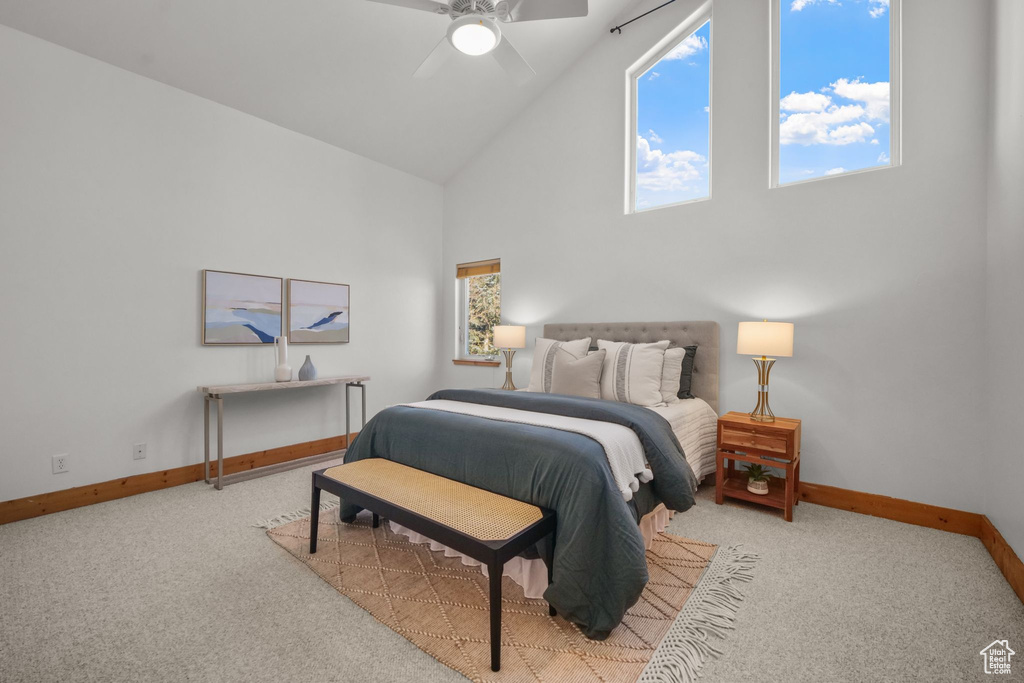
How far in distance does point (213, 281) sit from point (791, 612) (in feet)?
13.5

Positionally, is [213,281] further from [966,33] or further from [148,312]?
[966,33]

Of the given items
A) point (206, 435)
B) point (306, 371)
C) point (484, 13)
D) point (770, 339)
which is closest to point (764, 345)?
point (770, 339)

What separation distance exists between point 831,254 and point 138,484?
16.2 ft

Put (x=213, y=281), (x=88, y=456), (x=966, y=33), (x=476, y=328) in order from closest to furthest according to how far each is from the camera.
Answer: (x=966, y=33) → (x=88, y=456) → (x=213, y=281) → (x=476, y=328)

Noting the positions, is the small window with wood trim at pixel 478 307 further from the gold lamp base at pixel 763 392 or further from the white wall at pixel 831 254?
the gold lamp base at pixel 763 392

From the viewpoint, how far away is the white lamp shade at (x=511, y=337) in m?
4.38

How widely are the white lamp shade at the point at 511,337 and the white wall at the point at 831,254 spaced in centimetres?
42

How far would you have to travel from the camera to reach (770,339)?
2.85 meters

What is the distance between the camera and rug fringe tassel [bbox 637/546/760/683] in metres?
1.52

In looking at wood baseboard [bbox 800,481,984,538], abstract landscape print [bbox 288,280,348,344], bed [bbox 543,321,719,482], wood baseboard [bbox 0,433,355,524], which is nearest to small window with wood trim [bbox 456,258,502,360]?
bed [bbox 543,321,719,482]

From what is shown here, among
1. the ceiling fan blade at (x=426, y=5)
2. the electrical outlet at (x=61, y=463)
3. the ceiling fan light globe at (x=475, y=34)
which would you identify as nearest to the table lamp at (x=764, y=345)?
the ceiling fan light globe at (x=475, y=34)

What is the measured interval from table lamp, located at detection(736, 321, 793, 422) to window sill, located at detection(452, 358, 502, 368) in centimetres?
255

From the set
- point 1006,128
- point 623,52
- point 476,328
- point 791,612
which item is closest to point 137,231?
point 476,328

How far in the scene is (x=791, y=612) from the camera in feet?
6.03
